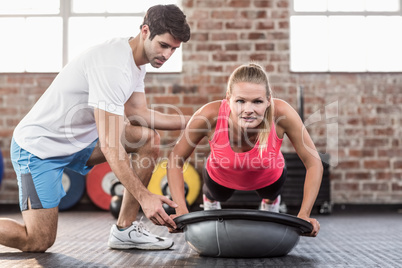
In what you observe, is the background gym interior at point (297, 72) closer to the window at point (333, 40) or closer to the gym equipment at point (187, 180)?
the window at point (333, 40)

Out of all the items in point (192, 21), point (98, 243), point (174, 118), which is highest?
point (192, 21)

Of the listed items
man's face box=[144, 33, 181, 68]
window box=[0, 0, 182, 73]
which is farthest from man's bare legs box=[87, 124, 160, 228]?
window box=[0, 0, 182, 73]

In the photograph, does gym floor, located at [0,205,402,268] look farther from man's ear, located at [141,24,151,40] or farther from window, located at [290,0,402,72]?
window, located at [290,0,402,72]

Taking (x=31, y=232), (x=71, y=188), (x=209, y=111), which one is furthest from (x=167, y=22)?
(x=71, y=188)

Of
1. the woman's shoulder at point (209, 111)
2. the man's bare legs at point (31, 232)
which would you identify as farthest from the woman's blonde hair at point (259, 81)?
the man's bare legs at point (31, 232)

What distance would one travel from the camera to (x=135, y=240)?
6.72ft

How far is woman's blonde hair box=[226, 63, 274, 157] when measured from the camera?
1.86 m

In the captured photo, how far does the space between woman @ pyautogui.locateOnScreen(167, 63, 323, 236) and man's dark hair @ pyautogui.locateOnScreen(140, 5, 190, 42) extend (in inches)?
11.1

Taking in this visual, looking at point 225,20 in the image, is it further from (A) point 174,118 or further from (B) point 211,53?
(A) point 174,118

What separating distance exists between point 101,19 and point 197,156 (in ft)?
5.20

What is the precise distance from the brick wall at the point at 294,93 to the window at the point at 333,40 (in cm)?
11

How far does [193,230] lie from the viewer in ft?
5.68

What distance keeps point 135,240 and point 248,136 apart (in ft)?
2.26

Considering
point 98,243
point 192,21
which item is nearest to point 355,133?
point 192,21
